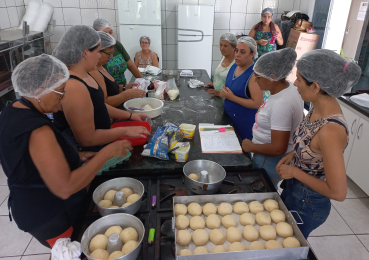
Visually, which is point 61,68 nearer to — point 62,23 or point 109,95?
point 109,95

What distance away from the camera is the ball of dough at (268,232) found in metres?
0.97

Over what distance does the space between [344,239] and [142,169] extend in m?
1.79

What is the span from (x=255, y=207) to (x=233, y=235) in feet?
0.58

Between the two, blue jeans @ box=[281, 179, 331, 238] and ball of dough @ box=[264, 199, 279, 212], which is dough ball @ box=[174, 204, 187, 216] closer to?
ball of dough @ box=[264, 199, 279, 212]

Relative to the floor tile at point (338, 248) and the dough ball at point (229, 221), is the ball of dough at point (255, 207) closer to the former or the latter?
the dough ball at point (229, 221)

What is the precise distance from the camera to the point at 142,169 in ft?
4.34

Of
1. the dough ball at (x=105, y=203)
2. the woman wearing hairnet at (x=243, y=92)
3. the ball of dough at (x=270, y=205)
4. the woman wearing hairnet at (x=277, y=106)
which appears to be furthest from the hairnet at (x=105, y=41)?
the ball of dough at (x=270, y=205)

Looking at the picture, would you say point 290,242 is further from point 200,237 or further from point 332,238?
point 332,238

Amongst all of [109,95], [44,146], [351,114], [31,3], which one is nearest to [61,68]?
[44,146]

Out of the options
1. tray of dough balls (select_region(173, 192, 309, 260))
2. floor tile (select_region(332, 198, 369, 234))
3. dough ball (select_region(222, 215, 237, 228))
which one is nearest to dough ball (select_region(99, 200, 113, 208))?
tray of dough balls (select_region(173, 192, 309, 260))

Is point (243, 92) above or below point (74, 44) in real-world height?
below

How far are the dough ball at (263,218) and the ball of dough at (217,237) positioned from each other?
0.58 feet

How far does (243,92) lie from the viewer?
1.94 metres

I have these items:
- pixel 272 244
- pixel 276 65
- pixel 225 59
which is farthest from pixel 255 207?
pixel 225 59
